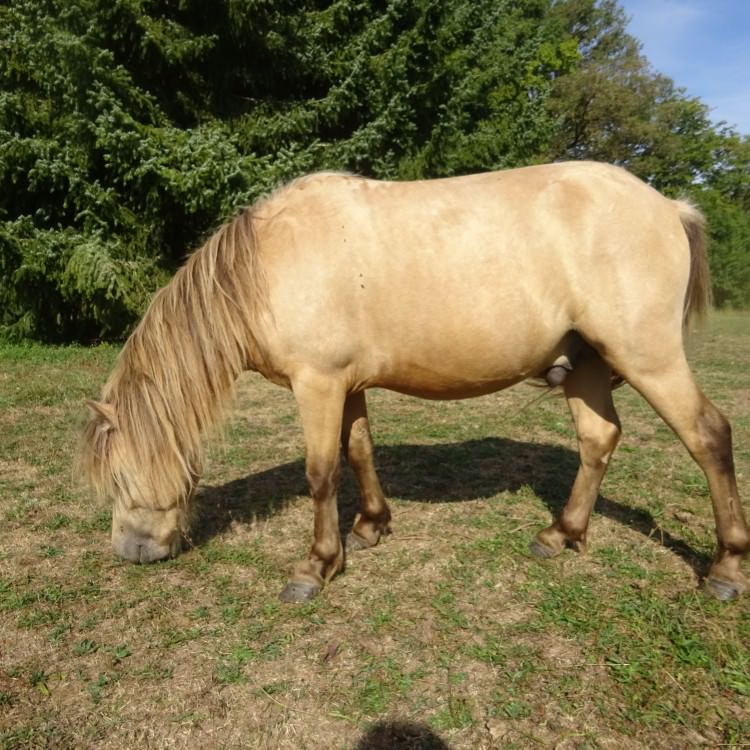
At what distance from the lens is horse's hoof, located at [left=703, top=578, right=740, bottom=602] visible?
268 centimetres

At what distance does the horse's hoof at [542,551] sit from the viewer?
3221 millimetres

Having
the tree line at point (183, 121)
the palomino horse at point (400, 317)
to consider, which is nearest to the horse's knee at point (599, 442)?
the palomino horse at point (400, 317)

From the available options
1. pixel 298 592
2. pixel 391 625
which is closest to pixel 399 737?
pixel 391 625

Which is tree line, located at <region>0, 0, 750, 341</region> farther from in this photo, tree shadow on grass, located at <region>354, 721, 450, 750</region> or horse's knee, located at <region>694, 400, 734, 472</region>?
tree shadow on grass, located at <region>354, 721, 450, 750</region>

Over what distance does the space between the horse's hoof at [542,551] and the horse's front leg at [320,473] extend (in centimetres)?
107

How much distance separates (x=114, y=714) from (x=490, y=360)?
2.13 metres

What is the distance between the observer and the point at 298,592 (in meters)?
2.85

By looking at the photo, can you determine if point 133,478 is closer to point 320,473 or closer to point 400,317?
point 320,473

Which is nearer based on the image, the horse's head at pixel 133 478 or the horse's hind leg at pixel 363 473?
the horse's head at pixel 133 478

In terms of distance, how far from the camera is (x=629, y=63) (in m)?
26.7

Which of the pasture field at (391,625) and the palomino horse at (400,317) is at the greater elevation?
the palomino horse at (400,317)

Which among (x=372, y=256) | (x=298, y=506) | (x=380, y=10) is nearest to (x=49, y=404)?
(x=298, y=506)

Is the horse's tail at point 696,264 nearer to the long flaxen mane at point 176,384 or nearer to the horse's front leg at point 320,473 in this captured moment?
the horse's front leg at point 320,473

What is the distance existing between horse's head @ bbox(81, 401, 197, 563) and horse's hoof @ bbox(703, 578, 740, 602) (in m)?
2.56
